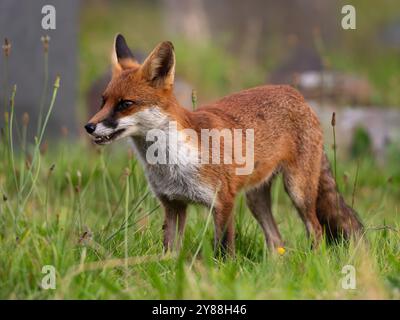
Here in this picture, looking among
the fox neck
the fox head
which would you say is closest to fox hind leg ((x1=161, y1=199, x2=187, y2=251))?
the fox neck

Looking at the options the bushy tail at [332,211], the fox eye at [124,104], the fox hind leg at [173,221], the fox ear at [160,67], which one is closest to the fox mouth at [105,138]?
the fox eye at [124,104]

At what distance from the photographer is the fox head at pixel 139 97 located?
16.3ft

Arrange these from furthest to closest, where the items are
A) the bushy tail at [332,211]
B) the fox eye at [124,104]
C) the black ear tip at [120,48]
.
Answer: the bushy tail at [332,211] < the black ear tip at [120,48] < the fox eye at [124,104]

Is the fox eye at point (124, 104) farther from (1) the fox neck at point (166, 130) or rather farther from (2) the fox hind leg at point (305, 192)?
(2) the fox hind leg at point (305, 192)

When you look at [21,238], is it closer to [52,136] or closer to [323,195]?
[323,195]

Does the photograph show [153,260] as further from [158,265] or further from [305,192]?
[305,192]

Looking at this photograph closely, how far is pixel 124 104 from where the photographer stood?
5055 millimetres

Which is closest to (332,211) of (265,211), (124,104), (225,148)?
(265,211)

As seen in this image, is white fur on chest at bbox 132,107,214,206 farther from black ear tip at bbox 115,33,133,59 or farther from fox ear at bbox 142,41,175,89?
black ear tip at bbox 115,33,133,59

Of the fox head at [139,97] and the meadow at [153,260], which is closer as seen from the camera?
the meadow at [153,260]

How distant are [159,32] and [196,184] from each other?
18220mm

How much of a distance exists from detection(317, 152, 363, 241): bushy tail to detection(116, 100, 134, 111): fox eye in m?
1.99

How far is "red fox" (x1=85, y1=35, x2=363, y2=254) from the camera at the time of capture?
5.11 meters
